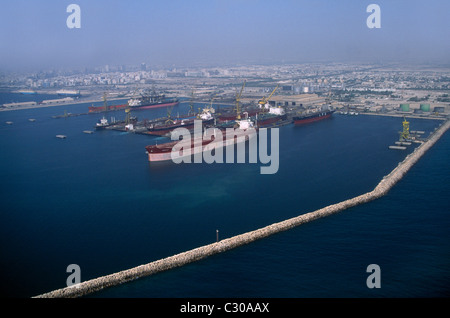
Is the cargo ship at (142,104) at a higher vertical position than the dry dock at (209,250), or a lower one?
higher

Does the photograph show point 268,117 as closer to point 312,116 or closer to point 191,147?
point 312,116

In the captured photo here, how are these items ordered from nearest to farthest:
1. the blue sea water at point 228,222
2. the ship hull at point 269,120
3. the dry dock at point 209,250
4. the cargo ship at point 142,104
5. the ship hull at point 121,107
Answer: the dry dock at point 209,250 < the blue sea water at point 228,222 < the ship hull at point 269,120 < the ship hull at point 121,107 < the cargo ship at point 142,104

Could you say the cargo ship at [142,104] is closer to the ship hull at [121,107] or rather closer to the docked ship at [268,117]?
the ship hull at [121,107]

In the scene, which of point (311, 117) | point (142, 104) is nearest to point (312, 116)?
point (311, 117)

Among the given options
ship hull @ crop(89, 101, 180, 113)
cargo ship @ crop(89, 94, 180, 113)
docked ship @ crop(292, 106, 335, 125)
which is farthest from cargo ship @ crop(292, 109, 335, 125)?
cargo ship @ crop(89, 94, 180, 113)

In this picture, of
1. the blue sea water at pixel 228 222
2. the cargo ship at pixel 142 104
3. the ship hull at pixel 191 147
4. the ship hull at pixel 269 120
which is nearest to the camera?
the blue sea water at pixel 228 222

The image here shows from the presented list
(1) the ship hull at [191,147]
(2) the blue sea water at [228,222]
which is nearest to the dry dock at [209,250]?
(2) the blue sea water at [228,222]
